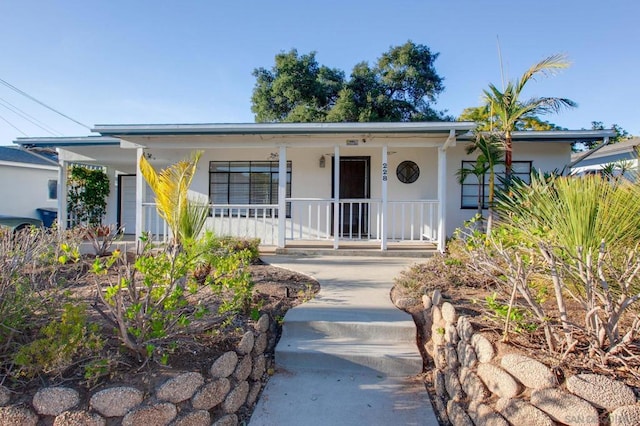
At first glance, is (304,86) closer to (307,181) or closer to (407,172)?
(307,181)

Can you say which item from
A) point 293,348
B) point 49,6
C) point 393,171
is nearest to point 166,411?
point 293,348

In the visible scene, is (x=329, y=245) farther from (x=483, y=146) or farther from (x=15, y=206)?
(x=15, y=206)

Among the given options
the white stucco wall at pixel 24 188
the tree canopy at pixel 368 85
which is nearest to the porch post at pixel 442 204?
the tree canopy at pixel 368 85

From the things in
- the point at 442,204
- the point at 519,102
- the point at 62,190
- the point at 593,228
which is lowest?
the point at 593,228

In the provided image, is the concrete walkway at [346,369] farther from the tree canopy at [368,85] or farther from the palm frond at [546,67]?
the tree canopy at [368,85]

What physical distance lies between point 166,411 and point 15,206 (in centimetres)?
1735

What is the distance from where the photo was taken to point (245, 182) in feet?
31.4

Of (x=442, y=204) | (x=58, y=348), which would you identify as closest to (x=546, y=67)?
(x=442, y=204)

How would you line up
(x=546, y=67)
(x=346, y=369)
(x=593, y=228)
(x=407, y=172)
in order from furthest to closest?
(x=407, y=172), (x=546, y=67), (x=346, y=369), (x=593, y=228)

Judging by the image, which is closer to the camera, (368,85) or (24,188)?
(24,188)

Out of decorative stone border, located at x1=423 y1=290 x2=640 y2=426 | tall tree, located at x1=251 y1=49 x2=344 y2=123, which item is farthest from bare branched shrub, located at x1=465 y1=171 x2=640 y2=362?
tall tree, located at x1=251 y1=49 x2=344 y2=123

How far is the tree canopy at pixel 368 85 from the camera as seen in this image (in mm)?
21188

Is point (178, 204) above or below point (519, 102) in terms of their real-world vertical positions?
below

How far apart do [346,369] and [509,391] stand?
4.60ft
